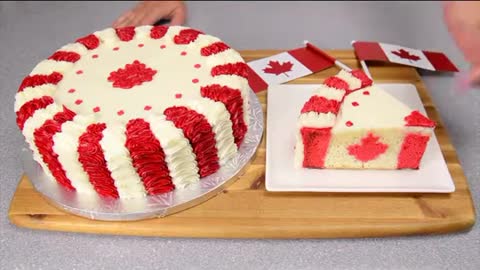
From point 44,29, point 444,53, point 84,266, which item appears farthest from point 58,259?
point 444,53

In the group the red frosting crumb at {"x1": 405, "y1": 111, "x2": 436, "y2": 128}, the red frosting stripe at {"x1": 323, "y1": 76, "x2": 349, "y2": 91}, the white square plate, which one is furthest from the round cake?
the red frosting crumb at {"x1": 405, "y1": 111, "x2": 436, "y2": 128}

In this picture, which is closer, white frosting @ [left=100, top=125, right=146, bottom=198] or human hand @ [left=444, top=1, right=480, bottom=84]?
human hand @ [left=444, top=1, right=480, bottom=84]

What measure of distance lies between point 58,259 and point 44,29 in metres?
1.13

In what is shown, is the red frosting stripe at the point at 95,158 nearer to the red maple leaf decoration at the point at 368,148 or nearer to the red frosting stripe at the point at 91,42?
the red frosting stripe at the point at 91,42

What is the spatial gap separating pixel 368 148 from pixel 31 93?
31.3 inches

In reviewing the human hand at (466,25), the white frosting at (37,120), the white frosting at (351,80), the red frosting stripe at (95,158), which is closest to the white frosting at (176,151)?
the red frosting stripe at (95,158)

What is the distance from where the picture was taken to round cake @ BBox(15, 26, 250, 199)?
1147 millimetres

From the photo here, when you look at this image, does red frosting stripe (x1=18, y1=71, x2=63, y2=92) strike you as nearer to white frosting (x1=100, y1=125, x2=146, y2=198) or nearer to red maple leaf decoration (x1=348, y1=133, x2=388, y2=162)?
white frosting (x1=100, y1=125, x2=146, y2=198)

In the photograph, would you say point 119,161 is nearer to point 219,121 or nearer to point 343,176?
point 219,121

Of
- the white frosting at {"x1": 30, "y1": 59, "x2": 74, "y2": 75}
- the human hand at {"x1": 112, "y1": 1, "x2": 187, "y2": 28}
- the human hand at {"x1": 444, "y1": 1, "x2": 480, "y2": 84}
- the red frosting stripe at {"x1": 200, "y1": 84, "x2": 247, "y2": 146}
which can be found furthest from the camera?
the human hand at {"x1": 112, "y1": 1, "x2": 187, "y2": 28}

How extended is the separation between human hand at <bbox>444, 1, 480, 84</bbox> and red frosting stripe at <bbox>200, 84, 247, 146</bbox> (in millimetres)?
481

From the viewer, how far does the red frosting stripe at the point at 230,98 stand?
1231mm

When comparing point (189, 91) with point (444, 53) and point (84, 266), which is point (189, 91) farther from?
point (444, 53)

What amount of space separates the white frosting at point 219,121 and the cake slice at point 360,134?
17cm
